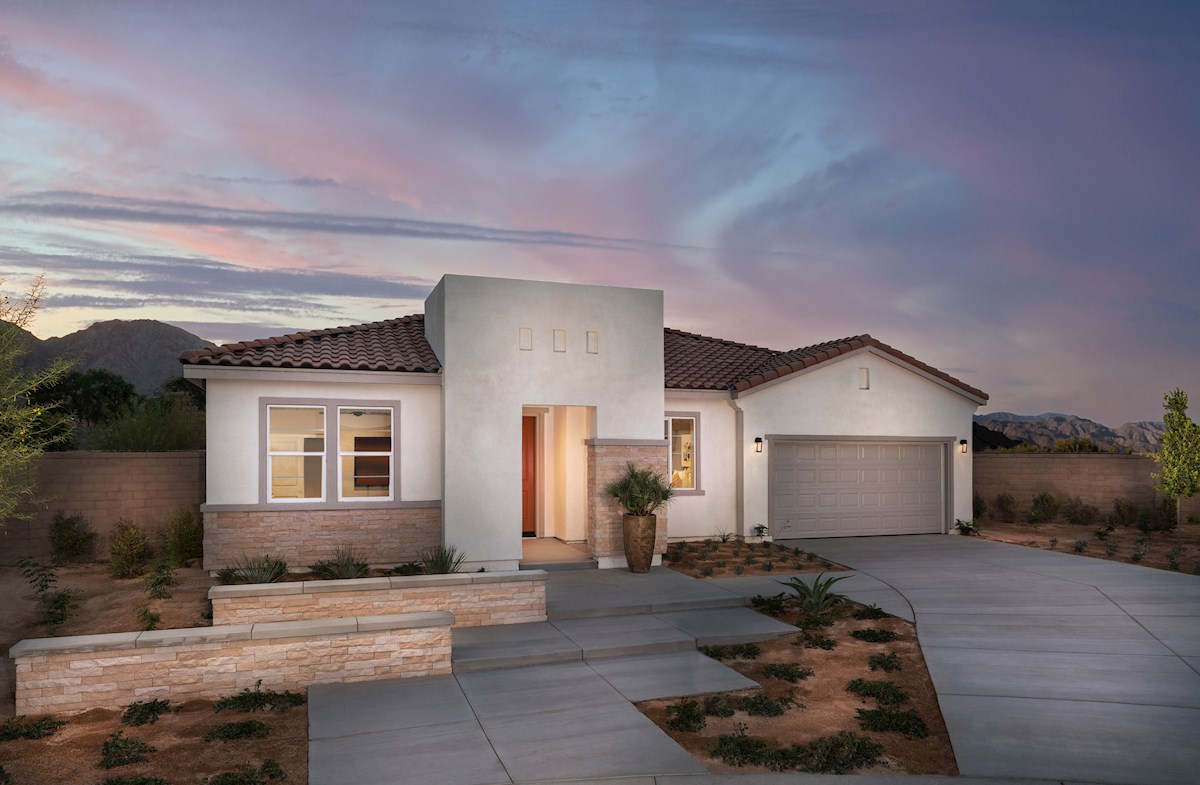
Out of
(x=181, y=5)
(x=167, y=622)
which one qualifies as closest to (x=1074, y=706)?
(x=167, y=622)

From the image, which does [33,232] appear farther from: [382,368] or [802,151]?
[802,151]

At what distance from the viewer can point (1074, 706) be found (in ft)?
21.3

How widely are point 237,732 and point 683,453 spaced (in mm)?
11041

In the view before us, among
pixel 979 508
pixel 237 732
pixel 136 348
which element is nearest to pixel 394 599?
pixel 237 732

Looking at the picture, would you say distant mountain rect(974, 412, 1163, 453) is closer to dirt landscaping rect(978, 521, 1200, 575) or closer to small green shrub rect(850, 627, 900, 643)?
dirt landscaping rect(978, 521, 1200, 575)

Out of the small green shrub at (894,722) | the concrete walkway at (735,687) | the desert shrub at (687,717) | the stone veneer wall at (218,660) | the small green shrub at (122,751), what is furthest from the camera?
the stone veneer wall at (218,660)

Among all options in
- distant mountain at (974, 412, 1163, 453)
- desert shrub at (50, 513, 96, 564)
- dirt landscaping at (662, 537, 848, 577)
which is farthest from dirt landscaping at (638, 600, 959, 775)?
distant mountain at (974, 412, 1163, 453)

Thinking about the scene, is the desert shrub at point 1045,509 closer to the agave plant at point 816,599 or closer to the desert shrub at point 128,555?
the agave plant at point 816,599

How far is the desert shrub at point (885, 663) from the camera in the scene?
7.77 metres

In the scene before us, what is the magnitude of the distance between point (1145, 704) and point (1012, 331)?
1614 centimetres

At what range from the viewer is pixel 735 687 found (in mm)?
7262

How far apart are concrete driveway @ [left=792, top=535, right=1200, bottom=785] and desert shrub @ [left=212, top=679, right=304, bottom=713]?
566 centimetres

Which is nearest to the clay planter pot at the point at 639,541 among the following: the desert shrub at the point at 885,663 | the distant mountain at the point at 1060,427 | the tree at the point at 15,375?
the desert shrub at the point at 885,663

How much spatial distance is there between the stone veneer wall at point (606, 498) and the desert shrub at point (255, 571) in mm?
4990
